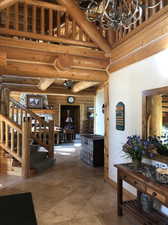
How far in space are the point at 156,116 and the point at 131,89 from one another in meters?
0.78

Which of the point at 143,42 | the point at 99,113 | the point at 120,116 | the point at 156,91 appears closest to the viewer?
the point at 156,91

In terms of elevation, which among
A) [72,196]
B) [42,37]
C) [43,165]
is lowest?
[72,196]

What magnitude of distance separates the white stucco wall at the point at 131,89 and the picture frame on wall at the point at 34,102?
263 inches

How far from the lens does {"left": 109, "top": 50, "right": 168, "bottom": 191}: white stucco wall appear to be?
2.65m

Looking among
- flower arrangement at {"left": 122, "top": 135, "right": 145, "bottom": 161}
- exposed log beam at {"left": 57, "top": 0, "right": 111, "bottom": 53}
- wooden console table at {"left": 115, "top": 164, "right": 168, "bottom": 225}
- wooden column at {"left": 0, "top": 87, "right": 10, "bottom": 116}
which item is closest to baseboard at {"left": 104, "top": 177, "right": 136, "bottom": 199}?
wooden console table at {"left": 115, "top": 164, "right": 168, "bottom": 225}

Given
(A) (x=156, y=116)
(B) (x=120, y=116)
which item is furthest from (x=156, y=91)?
(B) (x=120, y=116)

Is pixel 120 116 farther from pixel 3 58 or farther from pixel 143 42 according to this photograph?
pixel 3 58

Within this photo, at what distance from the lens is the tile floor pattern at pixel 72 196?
2684 mm

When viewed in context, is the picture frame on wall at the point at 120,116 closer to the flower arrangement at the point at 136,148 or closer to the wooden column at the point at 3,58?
the flower arrangement at the point at 136,148

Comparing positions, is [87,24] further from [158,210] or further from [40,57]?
[158,210]

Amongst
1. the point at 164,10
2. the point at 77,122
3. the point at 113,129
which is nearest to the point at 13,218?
the point at 113,129

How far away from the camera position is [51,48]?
3.66 m

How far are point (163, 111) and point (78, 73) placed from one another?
6.63 feet

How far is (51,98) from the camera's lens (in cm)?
1104
